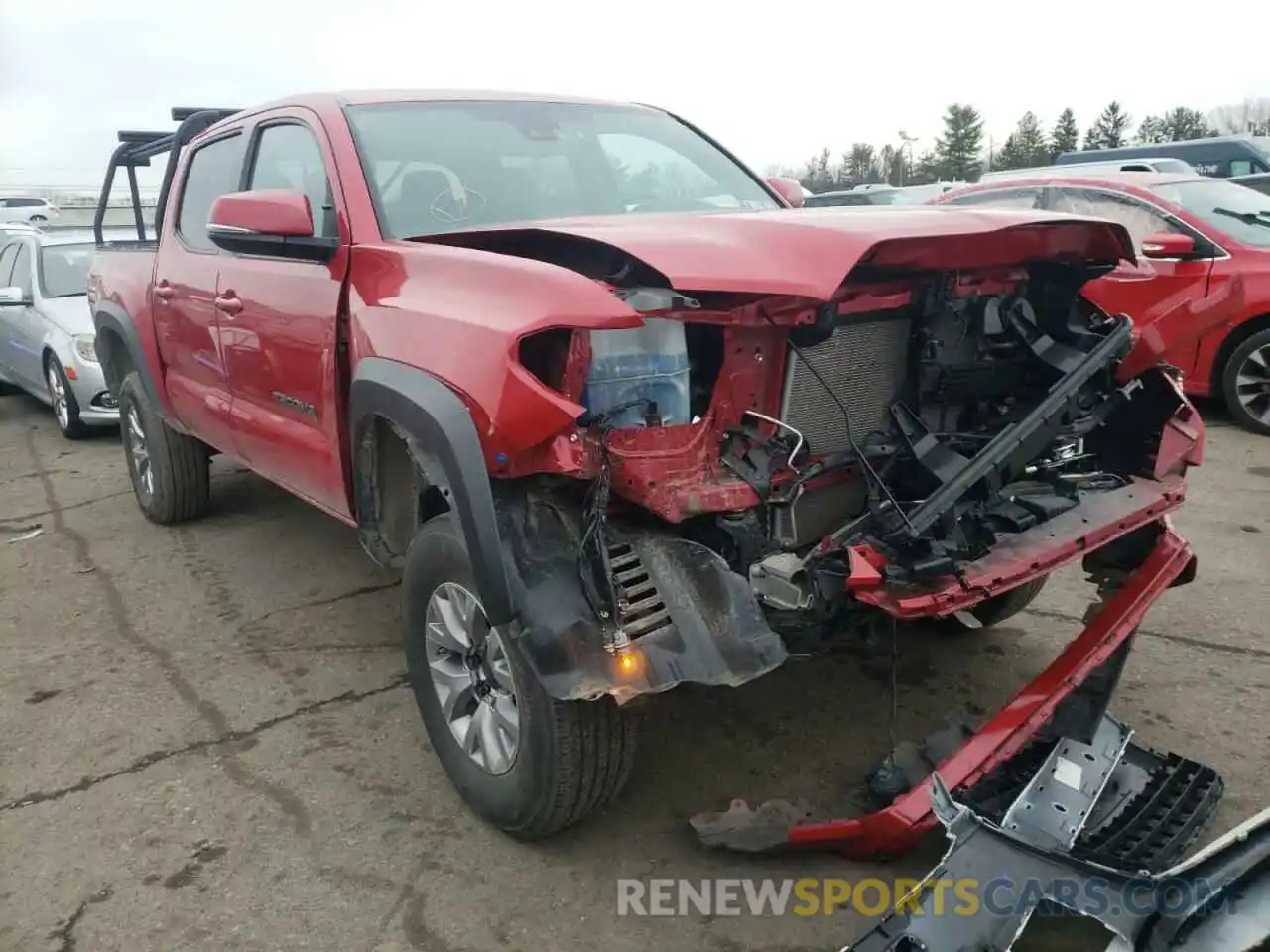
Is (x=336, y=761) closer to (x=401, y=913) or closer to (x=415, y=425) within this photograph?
(x=401, y=913)

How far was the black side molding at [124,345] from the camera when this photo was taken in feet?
16.3

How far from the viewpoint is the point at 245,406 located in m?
3.90

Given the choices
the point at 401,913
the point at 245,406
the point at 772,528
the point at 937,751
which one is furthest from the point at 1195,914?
the point at 245,406

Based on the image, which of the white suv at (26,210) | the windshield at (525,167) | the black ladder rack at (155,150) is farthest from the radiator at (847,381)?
the white suv at (26,210)

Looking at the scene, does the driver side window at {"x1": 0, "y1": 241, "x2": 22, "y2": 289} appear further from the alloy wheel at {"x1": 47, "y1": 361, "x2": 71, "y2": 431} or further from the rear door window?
the rear door window

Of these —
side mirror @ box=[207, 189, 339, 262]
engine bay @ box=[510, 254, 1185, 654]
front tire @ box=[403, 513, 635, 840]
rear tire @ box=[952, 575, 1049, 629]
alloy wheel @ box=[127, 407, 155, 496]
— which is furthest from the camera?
alloy wheel @ box=[127, 407, 155, 496]

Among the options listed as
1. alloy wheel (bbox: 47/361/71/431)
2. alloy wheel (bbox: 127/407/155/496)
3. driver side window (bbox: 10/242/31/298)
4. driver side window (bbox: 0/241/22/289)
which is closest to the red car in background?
alloy wheel (bbox: 127/407/155/496)

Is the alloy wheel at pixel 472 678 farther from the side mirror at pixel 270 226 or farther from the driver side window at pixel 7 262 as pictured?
the driver side window at pixel 7 262

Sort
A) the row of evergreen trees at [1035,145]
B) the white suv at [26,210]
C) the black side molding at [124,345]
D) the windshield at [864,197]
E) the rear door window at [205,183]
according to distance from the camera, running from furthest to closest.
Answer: the row of evergreen trees at [1035,145] < the white suv at [26,210] < the windshield at [864,197] < the black side molding at [124,345] < the rear door window at [205,183]

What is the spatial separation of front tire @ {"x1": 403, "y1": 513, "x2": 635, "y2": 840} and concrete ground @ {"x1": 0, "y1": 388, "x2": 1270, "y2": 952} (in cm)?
19

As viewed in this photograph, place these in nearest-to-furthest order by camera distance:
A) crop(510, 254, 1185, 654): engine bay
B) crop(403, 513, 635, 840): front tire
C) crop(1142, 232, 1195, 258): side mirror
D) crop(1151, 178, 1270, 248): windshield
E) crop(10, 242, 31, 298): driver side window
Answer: crop(510, 254, 1185, 654): engine bay
crop(403, 513, 635, 840): front tire
crop(1142, 232, 1195, 258): side mirror
crop(1151, 178, 1270, 248): windshield
crop(10, 242, 31, 298): driver side window

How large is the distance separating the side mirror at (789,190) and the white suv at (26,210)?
729 inches

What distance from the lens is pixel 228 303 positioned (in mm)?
3865

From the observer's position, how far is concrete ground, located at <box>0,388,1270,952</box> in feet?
8.10
